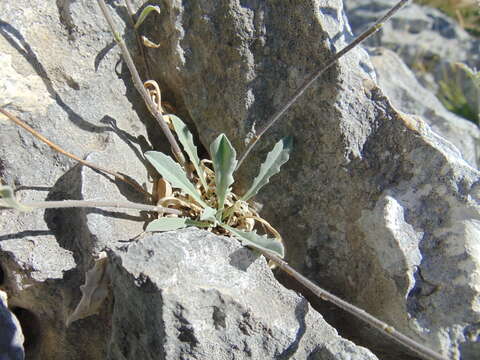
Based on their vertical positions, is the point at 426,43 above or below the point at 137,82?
above

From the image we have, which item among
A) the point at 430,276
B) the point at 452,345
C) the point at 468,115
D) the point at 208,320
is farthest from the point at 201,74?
the point at 468,115

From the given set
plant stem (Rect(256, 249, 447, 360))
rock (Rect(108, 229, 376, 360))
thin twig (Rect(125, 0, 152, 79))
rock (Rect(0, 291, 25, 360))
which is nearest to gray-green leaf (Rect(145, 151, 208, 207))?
rock (Rect(108, 229, 376, 360))

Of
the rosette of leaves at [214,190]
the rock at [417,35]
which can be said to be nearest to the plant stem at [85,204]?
the rosette of leaves at [214,190]

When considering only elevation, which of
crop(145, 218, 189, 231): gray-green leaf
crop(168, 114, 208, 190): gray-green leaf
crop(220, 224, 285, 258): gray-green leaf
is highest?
crop(168, 114, 208, 190): gray-green leaf

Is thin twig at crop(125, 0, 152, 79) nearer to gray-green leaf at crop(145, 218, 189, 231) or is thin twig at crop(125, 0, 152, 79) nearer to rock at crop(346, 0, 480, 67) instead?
gray-green leaf at crop(145, 218, 189, 231)

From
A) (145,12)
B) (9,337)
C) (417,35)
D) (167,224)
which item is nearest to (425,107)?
(145,12)

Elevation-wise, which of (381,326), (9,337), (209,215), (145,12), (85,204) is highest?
(145,12)

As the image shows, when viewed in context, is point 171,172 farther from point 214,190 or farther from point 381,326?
point 381,326
